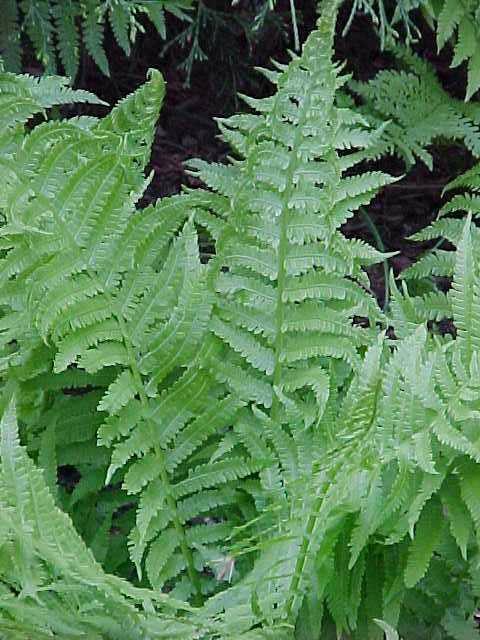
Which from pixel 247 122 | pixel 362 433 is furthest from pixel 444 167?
pixel 362 433

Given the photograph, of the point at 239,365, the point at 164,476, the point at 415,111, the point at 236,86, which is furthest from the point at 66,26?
the point at 164,476

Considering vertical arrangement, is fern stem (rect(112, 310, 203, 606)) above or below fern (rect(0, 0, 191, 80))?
below

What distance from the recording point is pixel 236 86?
8.39ft

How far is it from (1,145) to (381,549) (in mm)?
852

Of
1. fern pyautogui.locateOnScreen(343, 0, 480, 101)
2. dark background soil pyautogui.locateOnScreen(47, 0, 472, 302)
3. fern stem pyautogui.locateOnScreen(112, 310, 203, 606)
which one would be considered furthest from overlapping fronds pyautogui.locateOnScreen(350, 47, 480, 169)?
fern stem pyautogui.locateOnScreen(112, 310, 203, 606)

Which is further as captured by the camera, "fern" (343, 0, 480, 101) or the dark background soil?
the dark background soil

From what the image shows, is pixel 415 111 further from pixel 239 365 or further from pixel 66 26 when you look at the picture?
pixel 239 365

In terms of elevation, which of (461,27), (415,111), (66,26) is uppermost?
(66,26)

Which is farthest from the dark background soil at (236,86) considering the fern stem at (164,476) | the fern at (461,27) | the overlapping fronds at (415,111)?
the fern stem at (164,476)

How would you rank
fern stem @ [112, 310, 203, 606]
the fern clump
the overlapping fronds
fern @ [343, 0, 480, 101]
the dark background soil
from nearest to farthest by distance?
the fern clump < fern stem @ [112, 310, 203, 606] < fern @ [343, 0, 480, 101] < the overlapping fronds < the dark background soil

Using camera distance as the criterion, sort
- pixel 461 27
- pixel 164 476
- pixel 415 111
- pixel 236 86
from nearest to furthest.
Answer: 1. pixel 164 476
2. pixel 461 27
3. pixel 415 111
4. pixel 236 86

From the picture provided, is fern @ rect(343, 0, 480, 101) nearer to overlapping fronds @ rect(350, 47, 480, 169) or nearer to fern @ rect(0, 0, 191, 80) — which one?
overlapping fronds @ rect(350, 47, 480, 169)

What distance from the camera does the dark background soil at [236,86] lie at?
249cm

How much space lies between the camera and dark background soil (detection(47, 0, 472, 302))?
2494 mm
